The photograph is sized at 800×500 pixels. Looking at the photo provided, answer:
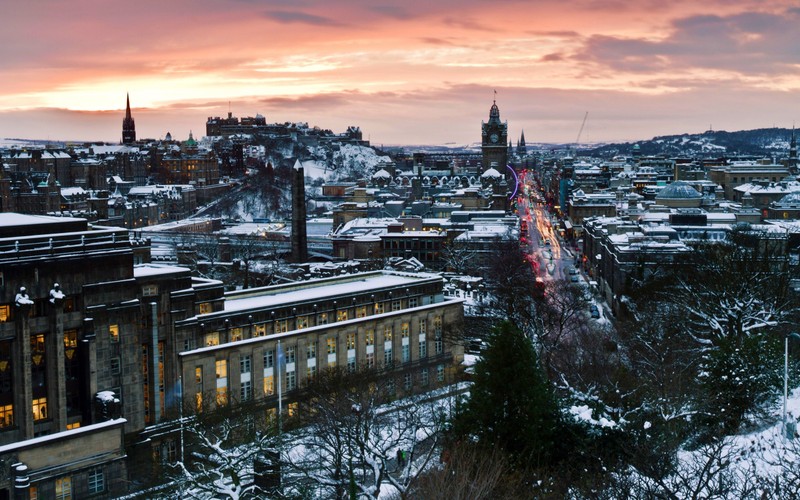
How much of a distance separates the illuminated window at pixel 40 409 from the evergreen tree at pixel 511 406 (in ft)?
59.8

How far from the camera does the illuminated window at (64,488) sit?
36719 mm

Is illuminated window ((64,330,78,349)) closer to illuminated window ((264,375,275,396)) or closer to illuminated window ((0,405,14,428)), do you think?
illuminated window ((0,405,14,428))

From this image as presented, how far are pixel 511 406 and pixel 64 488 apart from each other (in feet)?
60.3

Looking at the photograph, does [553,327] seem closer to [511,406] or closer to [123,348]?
[511,406]

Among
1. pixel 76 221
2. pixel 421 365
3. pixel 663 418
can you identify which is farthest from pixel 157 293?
pixel 663 418

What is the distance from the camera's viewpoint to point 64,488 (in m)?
36.9

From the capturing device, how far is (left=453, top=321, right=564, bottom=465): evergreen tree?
33000 mm

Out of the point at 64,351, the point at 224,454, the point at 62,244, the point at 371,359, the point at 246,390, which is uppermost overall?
the point at 62,244

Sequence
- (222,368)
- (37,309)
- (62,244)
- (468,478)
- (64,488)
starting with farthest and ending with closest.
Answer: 1. (222,368)
2. (62,244)
3. (37,309)
4. (64,488)
5. (468,478)

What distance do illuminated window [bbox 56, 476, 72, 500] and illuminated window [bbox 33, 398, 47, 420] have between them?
3699mm

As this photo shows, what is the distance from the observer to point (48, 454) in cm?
3669

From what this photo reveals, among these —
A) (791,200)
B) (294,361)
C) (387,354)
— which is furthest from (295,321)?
(791,200)

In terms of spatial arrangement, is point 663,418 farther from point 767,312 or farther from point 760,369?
point 767,312


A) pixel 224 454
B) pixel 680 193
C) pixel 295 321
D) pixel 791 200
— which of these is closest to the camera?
pixel 224 454
